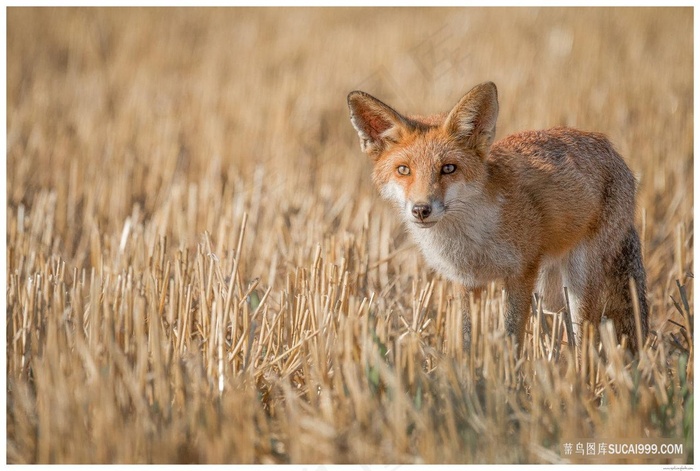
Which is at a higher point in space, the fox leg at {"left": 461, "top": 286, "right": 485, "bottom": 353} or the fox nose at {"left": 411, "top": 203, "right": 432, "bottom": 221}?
the fox nose at {"left": 411, "top": 203, "right": 432, "bottom": 221}

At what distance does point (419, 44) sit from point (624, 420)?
307 inches

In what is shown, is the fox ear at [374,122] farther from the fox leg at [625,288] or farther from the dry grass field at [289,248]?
the fox leg at [625,288]

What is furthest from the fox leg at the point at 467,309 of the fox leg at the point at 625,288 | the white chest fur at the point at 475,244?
the fox leg at the point at 625,288

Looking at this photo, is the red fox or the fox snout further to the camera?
the red fox

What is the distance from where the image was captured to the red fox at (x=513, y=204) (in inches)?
178

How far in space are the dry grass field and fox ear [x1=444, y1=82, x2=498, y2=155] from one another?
921mm

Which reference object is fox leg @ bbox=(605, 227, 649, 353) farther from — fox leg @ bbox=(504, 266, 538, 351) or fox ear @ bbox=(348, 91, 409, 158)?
fox ear @ bbox=(348, 91, 409, 158)

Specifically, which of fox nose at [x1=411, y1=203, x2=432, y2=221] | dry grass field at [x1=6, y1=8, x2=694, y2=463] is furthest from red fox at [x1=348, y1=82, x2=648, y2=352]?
dry grass field at [x1=6, y1=8, x2=694, y2=463]

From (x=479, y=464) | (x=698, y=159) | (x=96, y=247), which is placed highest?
(x=698, y=159)

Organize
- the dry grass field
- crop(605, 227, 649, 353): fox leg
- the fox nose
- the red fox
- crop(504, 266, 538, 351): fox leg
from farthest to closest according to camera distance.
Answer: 1. crop(605, 227, 649, 353): fox leg
2. crop(504, 266, 538, 351): fox leg
3. the red fox
4. the fox nose
5. the dry grass field

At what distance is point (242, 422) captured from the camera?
3.56m

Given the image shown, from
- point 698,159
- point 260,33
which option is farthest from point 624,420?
point 260,33

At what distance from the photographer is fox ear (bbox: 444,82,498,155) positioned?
4.53 meters
